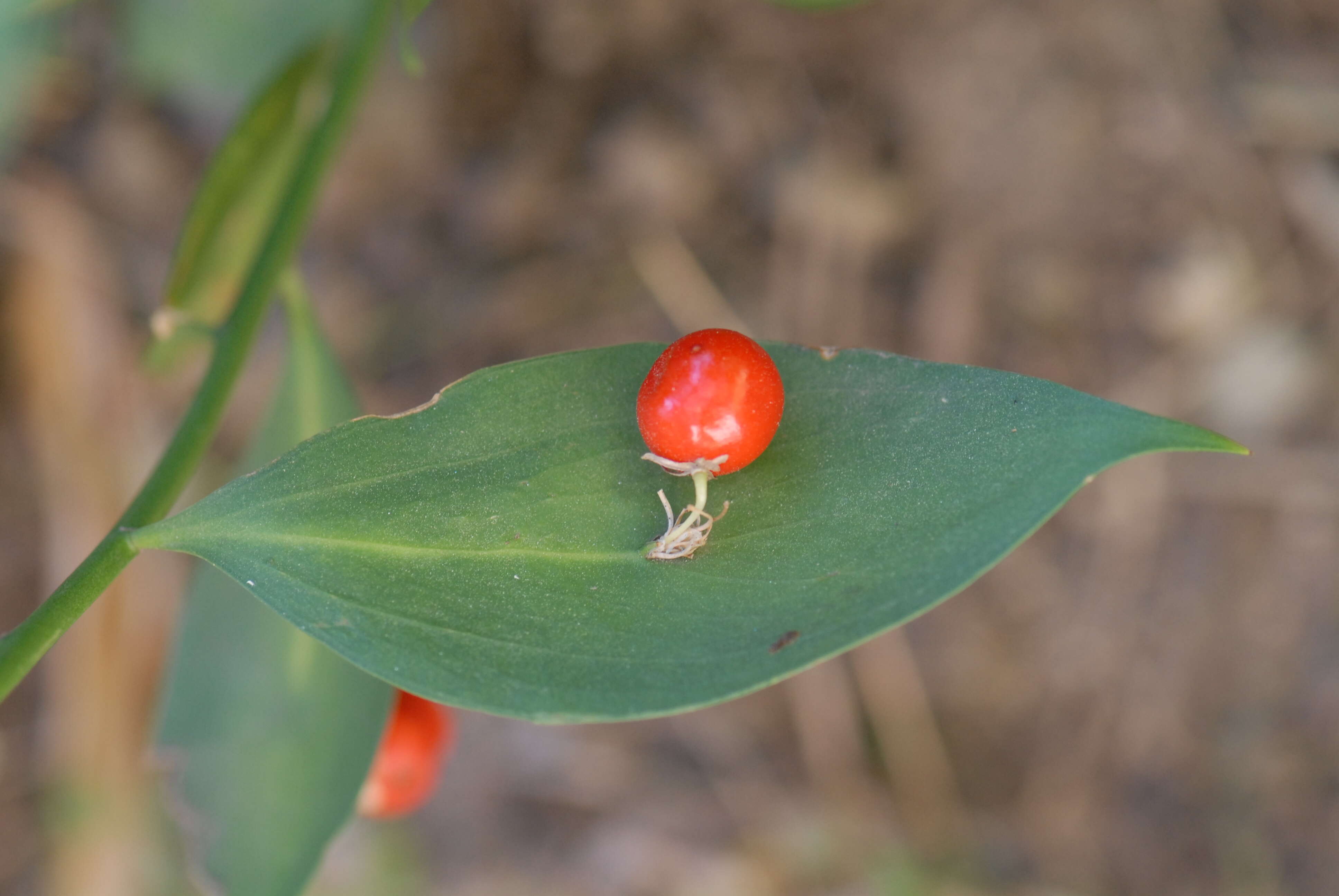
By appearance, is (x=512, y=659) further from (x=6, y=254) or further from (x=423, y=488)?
(x=6, y=254)

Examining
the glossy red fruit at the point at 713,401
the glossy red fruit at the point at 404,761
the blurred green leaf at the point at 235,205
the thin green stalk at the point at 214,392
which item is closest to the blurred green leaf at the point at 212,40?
the blurred green leaf at the point at 235,205

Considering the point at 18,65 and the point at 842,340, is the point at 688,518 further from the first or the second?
the point at 18,65

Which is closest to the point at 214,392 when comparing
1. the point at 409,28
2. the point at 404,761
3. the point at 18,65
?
the point at 409,28

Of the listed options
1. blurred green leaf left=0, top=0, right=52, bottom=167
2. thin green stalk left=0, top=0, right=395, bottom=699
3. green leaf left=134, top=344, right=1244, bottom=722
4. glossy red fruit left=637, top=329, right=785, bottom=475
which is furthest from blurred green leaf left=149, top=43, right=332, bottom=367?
glossy red fruit left=637, top=329, right=785, bottom=475

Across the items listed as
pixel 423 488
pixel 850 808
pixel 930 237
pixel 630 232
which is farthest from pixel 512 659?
pixel 850 808

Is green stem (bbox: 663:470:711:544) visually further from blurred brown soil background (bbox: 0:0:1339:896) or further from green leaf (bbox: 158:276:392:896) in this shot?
blurred brown soil background (bbox: 0:0:1339:896)

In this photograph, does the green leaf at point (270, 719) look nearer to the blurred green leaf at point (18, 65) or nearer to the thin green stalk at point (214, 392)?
the thin green stalk at point (214, 392)
